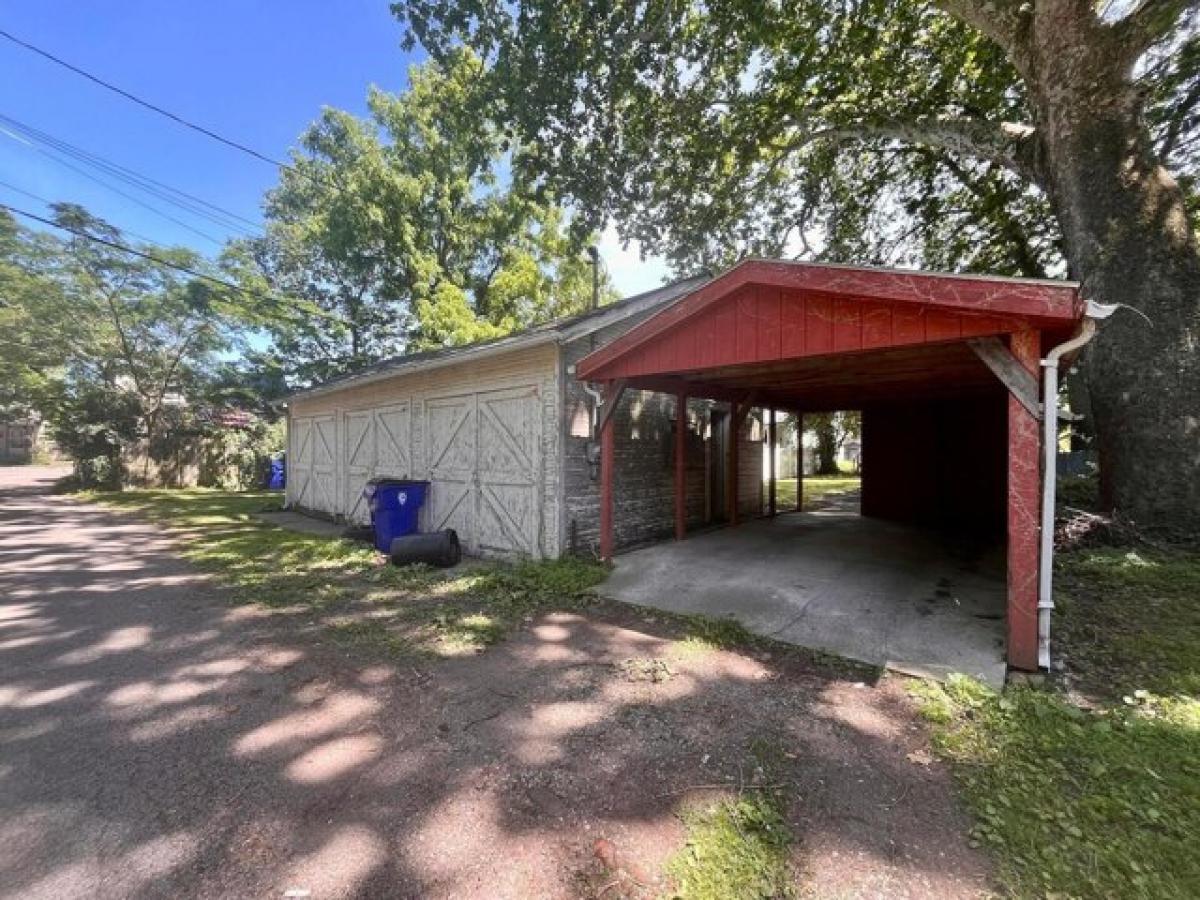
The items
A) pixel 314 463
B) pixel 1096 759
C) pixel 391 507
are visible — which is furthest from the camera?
pixel 314 463

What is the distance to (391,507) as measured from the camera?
24.8ft

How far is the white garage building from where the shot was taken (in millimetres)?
6395

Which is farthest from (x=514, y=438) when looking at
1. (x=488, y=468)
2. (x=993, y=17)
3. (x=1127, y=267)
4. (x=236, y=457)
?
(x=236, y=457)

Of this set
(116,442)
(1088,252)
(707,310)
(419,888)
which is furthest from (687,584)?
(116,442)

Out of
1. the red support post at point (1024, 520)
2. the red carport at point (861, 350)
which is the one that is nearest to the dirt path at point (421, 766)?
the red support post at point (1024, 520)

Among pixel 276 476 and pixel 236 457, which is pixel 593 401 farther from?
pixel 236 457

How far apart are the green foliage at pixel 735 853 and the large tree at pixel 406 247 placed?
51.1 feet

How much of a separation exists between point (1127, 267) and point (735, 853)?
7755mm

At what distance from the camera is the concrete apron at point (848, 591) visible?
156 inches

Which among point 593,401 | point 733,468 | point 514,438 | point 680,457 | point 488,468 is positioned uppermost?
point 593,401

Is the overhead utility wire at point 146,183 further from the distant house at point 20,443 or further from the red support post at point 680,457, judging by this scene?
the distant house at point 20,443

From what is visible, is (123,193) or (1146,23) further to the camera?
(123,193)

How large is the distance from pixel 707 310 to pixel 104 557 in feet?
29.3

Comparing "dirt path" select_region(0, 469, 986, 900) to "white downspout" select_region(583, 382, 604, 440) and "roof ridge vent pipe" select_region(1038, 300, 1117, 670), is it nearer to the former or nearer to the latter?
"roof ridge vent pipe" select_region(1038, 300, 1117, 670)
